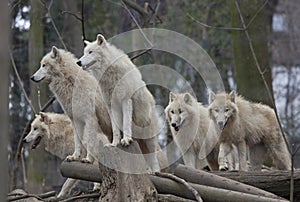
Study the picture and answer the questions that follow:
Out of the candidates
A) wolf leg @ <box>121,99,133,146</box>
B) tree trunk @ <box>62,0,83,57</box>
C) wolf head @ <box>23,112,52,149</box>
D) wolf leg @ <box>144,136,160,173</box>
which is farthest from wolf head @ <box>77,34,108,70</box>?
tree trunk @ <box>62,0,83,57</box>

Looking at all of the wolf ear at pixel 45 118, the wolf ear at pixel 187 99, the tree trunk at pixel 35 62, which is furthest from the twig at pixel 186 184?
the tree trunk at pixel 35 62

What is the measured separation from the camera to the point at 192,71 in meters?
14.4

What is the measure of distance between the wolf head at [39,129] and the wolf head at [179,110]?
1.68 meters

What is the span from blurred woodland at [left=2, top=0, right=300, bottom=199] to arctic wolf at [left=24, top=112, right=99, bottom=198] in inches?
43.9

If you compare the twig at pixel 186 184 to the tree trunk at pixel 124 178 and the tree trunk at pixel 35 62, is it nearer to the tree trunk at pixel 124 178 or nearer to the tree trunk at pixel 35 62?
the tree trunk at pixel 124 178

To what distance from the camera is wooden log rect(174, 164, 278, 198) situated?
15.3 ft

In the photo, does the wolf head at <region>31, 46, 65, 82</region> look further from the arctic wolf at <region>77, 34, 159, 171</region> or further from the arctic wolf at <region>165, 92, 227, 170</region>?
the arctic wolf at <region>165, 92, 227, 170</region>

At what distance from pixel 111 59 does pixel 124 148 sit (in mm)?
1153

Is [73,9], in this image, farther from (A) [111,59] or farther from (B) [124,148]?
(B) [124,148]

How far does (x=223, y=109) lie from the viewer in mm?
6715

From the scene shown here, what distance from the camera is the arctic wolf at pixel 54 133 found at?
7.61 metres

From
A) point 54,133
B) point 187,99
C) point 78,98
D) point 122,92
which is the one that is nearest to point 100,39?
point 122,92

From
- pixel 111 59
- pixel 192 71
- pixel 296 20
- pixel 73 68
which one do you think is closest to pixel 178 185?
pixel 111 59

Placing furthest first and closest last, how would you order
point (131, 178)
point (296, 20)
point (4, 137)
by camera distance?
point (296, 20) → point (131, 178) → point (4, 137)
